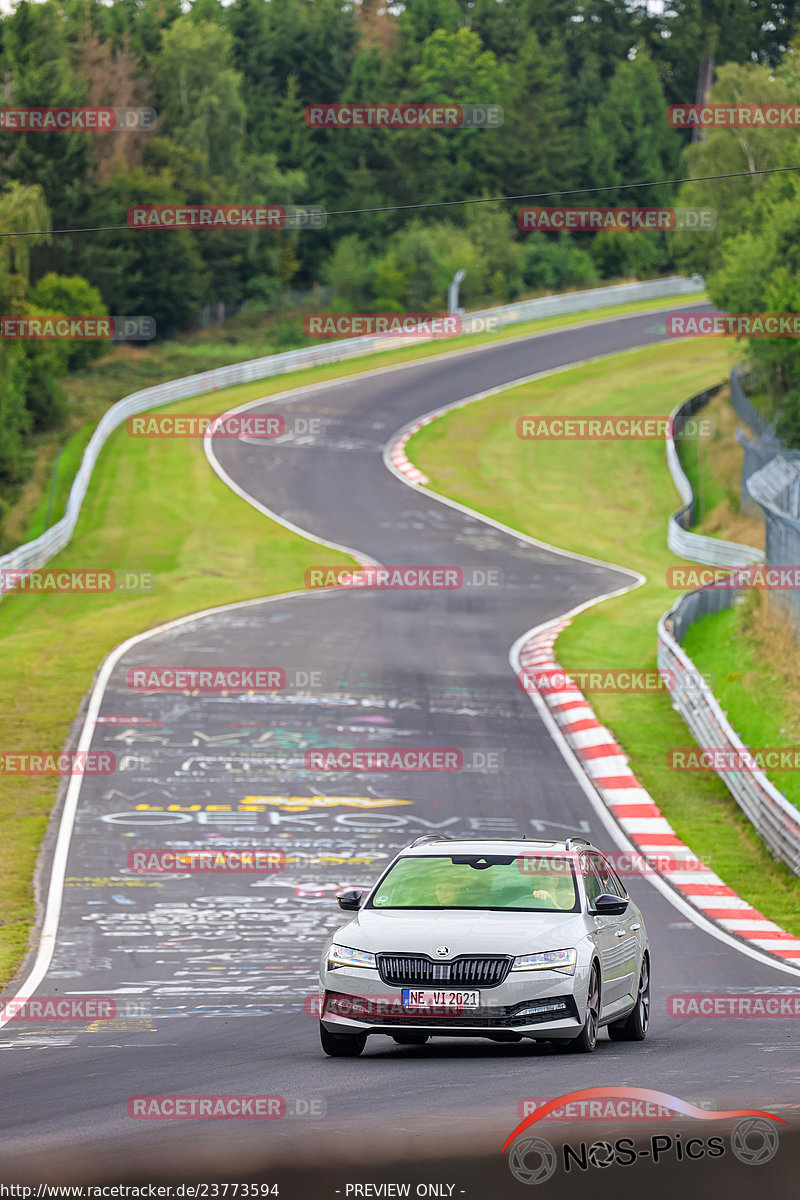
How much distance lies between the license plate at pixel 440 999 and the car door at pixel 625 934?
1520mm

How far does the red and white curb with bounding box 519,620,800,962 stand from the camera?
17.3m

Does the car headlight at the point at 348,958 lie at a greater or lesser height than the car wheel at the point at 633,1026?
greater

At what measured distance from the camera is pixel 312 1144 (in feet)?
22.7

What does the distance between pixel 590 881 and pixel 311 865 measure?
338 inches

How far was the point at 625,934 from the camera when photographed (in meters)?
11.2

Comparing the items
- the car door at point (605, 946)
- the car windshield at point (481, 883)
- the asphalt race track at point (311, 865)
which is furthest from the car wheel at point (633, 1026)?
the car windshield at point (481, 883)

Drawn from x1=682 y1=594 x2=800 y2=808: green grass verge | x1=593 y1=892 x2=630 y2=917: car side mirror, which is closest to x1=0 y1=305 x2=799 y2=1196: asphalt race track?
x1=593 y1=892 x2=630 y2=917: car side mirror

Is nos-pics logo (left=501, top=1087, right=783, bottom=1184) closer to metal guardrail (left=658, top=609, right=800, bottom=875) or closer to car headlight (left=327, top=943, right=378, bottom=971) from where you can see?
car headlight (left=327, top=943, right=378, bottom=971)

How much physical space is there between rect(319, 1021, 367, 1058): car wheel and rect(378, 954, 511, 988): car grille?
56cm

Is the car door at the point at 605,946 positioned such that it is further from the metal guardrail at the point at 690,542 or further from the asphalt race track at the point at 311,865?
the metal guardrail at the point at 690,542

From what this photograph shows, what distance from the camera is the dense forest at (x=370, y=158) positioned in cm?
5947

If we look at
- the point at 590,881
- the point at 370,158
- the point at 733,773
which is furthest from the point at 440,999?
the point at 370,158

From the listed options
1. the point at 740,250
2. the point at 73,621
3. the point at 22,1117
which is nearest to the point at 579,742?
the point at 73,621

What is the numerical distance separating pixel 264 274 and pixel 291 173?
9.37 m
